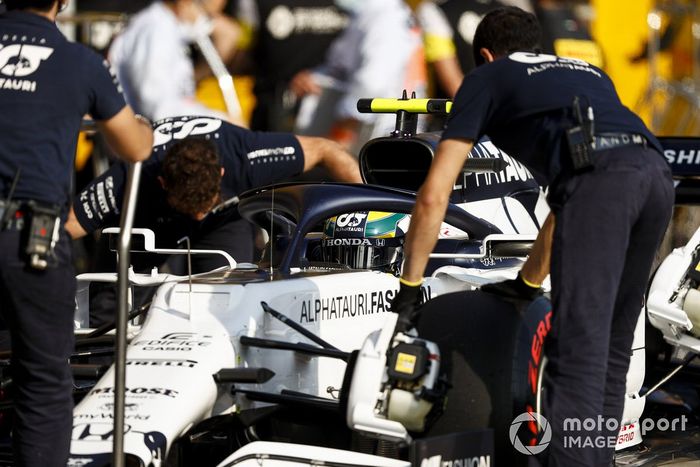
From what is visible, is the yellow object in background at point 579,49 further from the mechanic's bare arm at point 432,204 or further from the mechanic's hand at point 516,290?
the mechanic's bare arm at point 432,204

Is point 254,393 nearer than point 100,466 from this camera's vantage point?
No

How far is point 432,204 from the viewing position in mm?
4320

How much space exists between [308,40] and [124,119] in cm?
698

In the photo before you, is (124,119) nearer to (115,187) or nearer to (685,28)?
(115,187)

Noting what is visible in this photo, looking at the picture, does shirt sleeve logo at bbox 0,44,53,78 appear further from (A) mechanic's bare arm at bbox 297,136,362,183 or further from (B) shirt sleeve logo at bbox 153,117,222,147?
(A) mechanic's bare arm at bbox 297,136,362,183

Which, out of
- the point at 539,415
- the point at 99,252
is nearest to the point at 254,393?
the point at 539,415

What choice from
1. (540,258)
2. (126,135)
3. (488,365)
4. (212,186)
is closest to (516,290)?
(540,258)

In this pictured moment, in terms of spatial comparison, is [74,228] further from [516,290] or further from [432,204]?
[432,204]

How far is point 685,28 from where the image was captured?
13438 mm

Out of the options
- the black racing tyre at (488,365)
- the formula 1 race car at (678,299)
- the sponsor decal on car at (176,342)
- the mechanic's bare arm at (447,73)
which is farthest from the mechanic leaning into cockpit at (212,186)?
the mechanic's bare arm at (447,73)

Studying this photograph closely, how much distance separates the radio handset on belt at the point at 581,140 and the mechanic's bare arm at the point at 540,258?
1.26 ft

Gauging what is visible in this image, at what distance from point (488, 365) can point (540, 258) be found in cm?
41

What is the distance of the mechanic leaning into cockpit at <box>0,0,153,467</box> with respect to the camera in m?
4.13

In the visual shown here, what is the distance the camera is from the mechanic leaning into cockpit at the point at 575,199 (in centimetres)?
426
